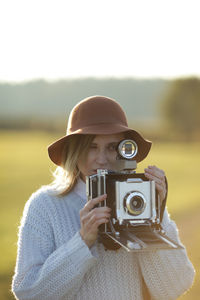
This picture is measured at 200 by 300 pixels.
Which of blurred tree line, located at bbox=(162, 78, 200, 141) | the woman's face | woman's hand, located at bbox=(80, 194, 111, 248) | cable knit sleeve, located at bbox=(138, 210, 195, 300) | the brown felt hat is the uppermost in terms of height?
blurred tree line, located at bbox=(162, 78, 200, 141)

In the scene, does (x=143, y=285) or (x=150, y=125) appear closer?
(x=143, y=285)

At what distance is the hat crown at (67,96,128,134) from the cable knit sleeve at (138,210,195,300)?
3.22ft

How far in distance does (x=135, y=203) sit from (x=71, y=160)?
665 mm

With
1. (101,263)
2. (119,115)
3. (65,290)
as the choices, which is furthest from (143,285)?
(119,115)

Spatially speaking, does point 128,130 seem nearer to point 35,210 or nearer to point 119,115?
point 119,115

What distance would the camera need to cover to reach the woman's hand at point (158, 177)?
4.03 m

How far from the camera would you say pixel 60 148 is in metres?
4.49

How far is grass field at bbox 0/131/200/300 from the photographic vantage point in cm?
1071

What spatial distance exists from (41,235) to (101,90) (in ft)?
254

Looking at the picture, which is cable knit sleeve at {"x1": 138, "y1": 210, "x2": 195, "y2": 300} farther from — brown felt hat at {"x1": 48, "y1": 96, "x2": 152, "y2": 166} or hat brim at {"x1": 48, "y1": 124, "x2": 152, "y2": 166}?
brown felt hat at {"x1": 48, "y1": 96, "x2": 152, "y2": 166}

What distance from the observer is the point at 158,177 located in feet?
13.4

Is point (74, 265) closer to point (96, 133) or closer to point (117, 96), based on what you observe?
point (96, 133)

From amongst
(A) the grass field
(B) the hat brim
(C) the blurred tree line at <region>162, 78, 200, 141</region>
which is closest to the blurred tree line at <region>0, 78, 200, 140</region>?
(C) the blurred tree line at <region>162, 78, 200, 141</region>

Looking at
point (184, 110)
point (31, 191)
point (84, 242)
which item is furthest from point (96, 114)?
point (184, 110)
